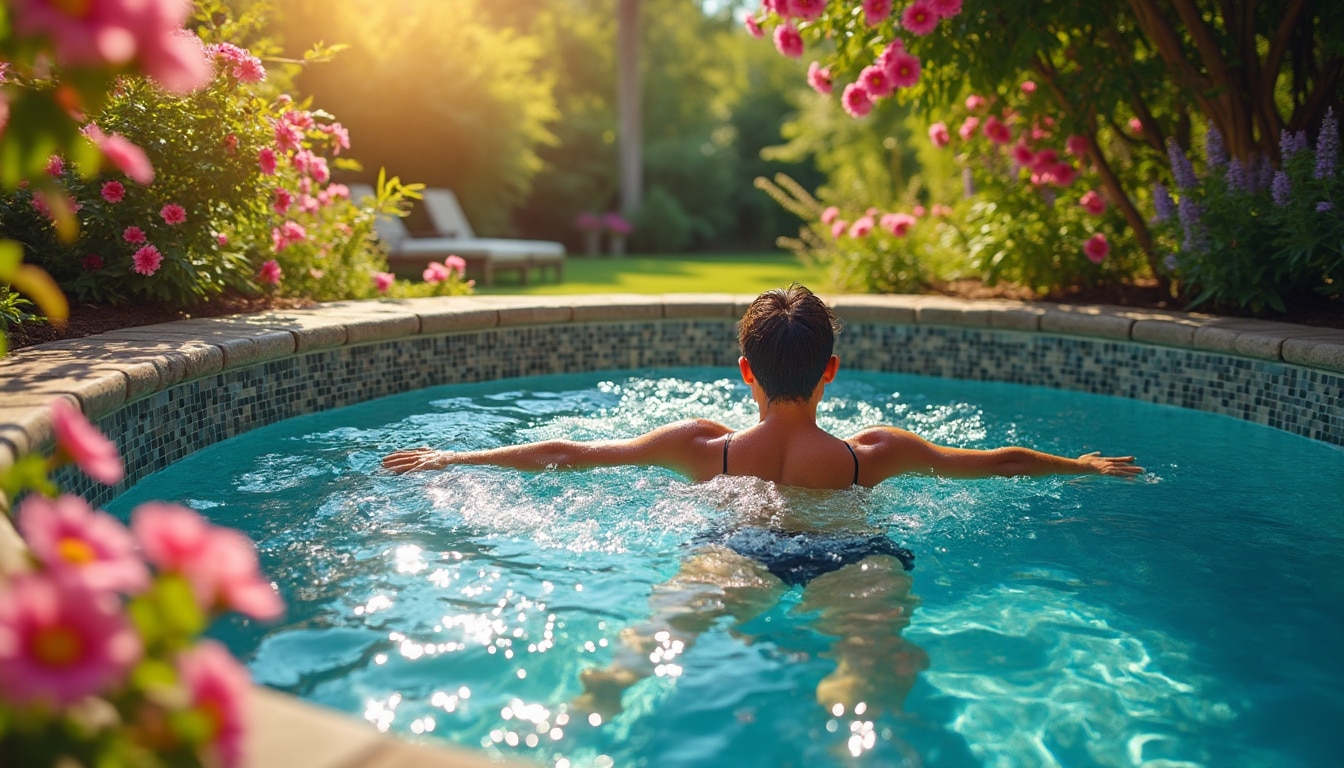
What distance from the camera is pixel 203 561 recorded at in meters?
1.21

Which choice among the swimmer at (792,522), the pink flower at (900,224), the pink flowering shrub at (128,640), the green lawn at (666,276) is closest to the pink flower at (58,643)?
the pink flowering shrub at (128,640)

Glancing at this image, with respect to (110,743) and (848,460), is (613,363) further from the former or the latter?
(110,743)

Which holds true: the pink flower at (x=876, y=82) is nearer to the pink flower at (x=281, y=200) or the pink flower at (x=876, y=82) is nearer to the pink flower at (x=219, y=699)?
the pink flower at (x=281, y=200)

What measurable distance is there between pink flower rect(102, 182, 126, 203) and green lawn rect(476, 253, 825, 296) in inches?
213

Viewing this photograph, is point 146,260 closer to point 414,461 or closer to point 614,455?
point 414,461

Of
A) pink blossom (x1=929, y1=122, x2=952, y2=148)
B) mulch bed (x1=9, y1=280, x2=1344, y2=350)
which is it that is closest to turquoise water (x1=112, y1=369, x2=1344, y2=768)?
mulch bed (x1=9, y1=280, x2=1344, y2=350)

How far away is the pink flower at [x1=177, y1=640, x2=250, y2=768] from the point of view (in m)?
1.21

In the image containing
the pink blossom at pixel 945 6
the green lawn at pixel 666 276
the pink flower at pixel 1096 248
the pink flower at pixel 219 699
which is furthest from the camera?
the green lawn at pixel 666 276

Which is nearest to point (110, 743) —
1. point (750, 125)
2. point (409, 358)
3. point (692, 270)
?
point (409, 358)

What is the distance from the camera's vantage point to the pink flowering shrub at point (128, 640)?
1.13 m

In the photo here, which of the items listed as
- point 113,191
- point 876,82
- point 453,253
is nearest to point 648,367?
point 876,82

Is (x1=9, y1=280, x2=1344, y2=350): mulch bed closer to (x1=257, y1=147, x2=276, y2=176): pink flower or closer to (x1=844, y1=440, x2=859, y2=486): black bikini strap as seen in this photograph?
(x1=257, y1=147, x2=276, y2=176): pink flower

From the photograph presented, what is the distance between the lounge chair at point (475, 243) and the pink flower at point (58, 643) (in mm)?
11002

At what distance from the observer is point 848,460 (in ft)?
11.1
